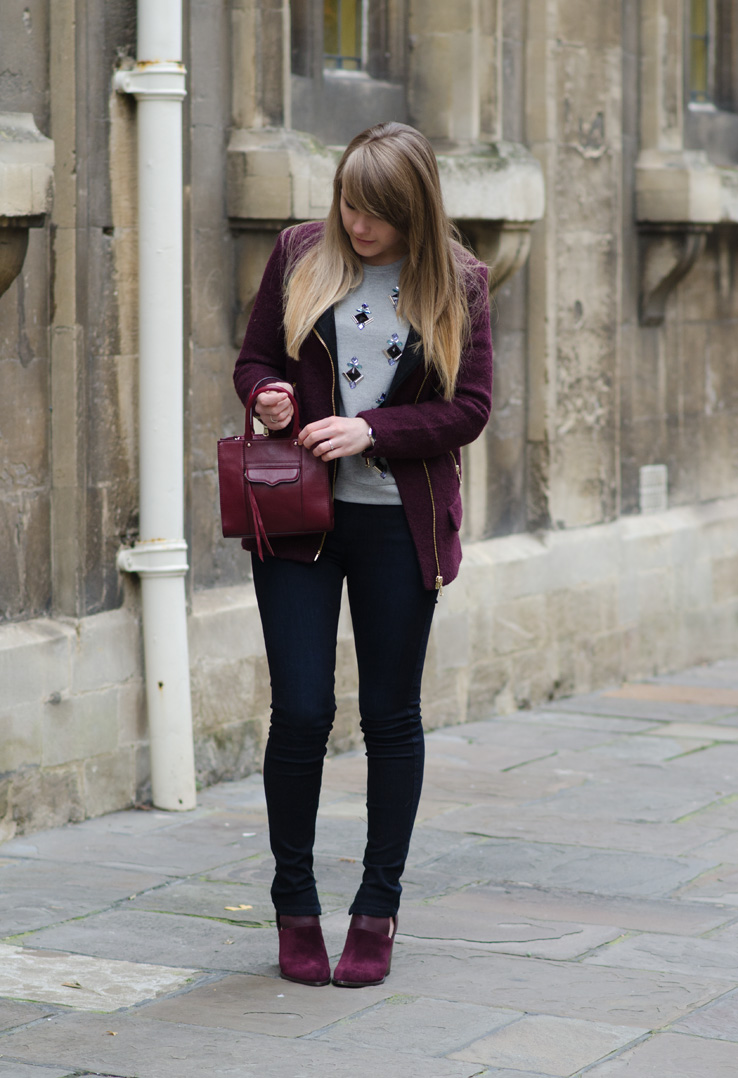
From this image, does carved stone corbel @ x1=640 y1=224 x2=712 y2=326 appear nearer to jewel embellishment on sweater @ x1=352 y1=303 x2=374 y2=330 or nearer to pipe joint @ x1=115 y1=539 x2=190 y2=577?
pipe joint @ x1=115 y1=539 x2=190 y2=577

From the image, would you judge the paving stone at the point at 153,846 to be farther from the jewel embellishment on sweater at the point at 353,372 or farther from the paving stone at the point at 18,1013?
the jewel embellishment on sweater at the point at 353,372

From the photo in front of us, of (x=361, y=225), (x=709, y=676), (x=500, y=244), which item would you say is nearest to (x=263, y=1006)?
(x=361, y=225)

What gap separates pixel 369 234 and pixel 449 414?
0.42 meters

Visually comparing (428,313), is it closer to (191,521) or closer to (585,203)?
(191,521)

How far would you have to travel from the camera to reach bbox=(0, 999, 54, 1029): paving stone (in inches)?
147

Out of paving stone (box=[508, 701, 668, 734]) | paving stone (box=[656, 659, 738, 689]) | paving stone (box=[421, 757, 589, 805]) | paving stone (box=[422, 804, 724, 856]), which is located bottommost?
paving stone (box=[656, 659, 738, 689])

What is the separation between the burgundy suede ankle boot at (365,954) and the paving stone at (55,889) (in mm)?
873

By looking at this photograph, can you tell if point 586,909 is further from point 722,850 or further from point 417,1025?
point 417,1025

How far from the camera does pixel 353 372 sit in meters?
3.98

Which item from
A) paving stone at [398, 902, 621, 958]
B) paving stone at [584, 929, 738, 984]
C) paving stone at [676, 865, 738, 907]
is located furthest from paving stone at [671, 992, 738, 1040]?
paving stone at [676, 865, 738, 907]

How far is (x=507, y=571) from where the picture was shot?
24.6ft

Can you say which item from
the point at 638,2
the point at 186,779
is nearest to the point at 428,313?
the point at 186,779

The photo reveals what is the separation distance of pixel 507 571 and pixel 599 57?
2291 mm

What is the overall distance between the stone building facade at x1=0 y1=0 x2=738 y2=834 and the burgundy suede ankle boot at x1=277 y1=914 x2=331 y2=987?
5.19 feet
